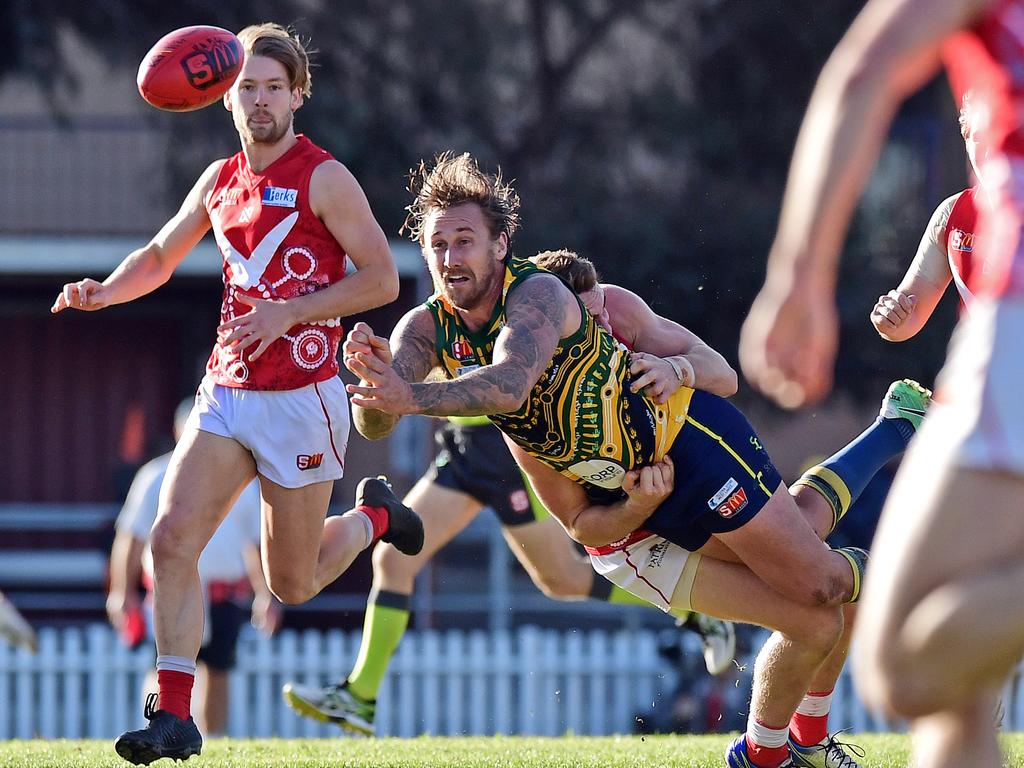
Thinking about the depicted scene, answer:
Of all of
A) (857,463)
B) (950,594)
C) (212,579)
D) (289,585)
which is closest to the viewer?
(950,594)

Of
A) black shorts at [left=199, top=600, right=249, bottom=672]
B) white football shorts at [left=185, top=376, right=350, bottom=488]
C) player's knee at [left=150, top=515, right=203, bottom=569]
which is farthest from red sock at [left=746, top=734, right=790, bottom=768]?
black shorts at [left=199, top=600, right=249, bottom=672]

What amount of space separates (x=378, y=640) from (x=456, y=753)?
97 centimetres

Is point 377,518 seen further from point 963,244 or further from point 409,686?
point 409,686

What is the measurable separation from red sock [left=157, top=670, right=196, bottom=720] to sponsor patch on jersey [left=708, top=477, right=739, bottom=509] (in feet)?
5.86

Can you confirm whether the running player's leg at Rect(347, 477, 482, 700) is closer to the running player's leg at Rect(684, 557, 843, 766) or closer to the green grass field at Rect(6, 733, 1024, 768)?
the green grass field at Rect(6, 733, 1024, 768)

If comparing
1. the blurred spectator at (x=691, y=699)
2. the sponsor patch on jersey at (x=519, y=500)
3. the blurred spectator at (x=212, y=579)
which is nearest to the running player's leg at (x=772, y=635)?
the sponsor patch on jersey at (x=519, y=500)

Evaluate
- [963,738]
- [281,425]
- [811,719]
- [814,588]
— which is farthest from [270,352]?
[963,738]

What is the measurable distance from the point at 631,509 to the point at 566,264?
0.82 m

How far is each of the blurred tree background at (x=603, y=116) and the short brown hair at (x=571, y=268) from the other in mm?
9035

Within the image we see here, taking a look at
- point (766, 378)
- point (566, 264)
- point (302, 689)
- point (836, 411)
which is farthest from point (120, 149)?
point (766, 378)

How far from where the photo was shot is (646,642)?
11250 mm

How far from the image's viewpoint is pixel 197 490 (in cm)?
515

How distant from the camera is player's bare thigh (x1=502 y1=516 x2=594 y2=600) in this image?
23.6 ft

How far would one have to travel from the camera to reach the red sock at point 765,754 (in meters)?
5.16
